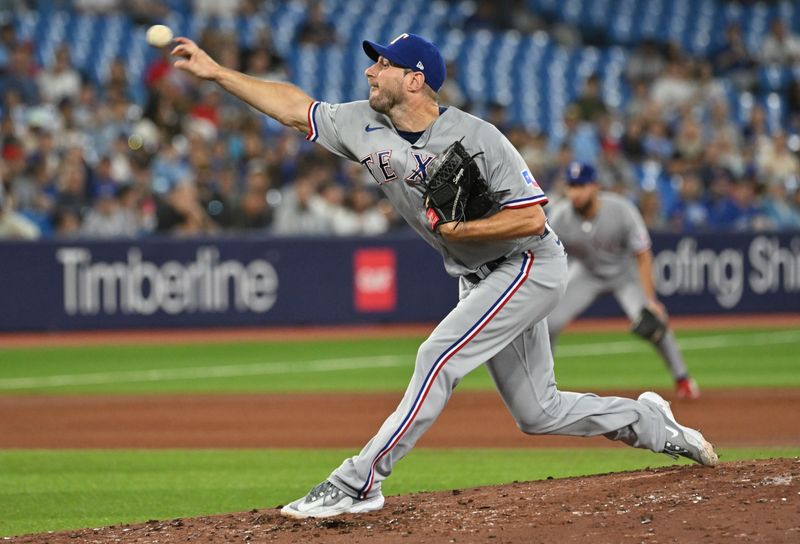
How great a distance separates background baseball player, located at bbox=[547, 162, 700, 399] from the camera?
10.9 meters

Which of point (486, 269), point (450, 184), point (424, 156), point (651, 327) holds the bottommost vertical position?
point (651, 327)

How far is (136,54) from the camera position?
1927 cm

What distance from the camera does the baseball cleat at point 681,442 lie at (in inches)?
239

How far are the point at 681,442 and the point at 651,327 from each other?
4845 mm

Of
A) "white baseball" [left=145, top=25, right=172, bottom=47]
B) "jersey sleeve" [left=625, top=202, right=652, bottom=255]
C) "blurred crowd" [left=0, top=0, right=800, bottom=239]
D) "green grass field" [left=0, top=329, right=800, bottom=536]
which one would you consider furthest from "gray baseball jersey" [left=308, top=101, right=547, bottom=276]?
"blurred crowd" [left=0, top=0, right=800, bottom=239]

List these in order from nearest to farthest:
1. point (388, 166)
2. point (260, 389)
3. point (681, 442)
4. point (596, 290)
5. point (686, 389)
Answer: point (388, 166), point (681, 442), point (686, 389), point (596, 290), point (260, 389)

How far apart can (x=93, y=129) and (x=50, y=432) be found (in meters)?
7.72

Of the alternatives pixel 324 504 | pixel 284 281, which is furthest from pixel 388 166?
pixel 284 281

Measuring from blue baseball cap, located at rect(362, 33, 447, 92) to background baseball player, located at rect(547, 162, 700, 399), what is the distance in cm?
536

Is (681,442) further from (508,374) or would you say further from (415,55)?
(415,55)

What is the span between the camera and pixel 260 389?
12.3 meters

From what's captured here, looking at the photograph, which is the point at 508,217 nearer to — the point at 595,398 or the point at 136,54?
the point at 595,398

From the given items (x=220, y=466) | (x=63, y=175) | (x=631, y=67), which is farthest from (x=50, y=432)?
Result: (x=631, y=67)

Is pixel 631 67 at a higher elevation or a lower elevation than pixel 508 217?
higher
